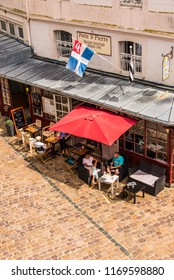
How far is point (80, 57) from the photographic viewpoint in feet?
56.0

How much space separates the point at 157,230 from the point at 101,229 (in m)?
1.97

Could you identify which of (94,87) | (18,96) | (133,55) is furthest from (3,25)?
(133,55)

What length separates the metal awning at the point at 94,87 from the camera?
1574 centimetres

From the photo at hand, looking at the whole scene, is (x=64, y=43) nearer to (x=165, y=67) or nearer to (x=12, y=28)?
(x=12, y=28)

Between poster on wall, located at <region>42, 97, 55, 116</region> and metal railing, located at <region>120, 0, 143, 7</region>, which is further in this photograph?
poster on wall, located at <region>42, 97, 55, 116</region>

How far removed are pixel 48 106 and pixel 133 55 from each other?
18.1ft

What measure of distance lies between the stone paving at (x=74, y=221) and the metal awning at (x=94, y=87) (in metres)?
3.36

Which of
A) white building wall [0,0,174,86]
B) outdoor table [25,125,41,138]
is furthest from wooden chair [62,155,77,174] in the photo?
white building wall [0,0,174,86]

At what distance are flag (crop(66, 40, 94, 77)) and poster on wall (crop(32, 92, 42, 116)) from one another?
4109 millimetres

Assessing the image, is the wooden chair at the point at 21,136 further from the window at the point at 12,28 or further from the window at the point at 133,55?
the window at the point at 12,28

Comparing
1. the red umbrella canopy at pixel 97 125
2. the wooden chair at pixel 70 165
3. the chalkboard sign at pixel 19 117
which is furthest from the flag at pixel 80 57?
the chalkboard sign at pixel 19 117

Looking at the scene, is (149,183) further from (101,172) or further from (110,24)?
(110,24)

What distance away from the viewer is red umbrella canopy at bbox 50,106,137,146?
15664 millimetres

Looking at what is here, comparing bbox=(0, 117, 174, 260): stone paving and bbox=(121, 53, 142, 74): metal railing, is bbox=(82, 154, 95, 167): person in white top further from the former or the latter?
bbox=(121, 53, 142, 74): metal railing
